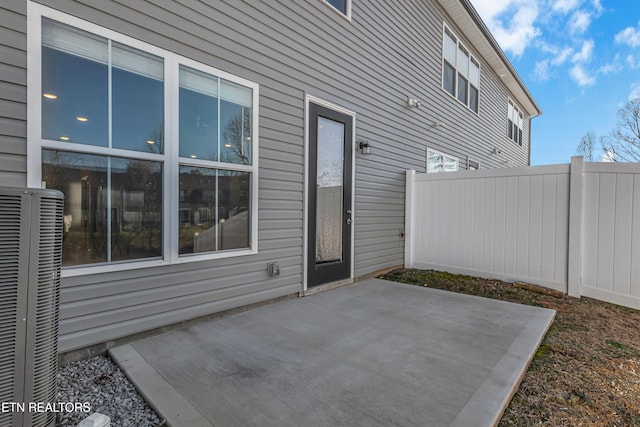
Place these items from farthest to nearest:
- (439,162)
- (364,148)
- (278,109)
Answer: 1. (439,162)
2. (364,148)
3. (278,109)

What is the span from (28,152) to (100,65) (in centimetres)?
80

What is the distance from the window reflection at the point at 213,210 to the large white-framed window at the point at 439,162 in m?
4.78

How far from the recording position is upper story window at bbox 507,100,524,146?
11805 mm

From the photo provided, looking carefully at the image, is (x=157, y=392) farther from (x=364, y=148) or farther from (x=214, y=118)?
(x=364, y=148)

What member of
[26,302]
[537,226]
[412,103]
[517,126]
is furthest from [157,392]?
[517,126]

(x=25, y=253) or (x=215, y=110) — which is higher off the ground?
(x=215, y=110)

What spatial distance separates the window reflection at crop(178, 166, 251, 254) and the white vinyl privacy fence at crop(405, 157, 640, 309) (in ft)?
11.6

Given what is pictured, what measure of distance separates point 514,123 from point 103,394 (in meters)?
14.5

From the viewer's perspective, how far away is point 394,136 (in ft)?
18.6

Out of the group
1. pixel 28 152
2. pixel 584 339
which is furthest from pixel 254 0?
pixel 584 339

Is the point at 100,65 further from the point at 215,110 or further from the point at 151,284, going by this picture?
the point at 151,284

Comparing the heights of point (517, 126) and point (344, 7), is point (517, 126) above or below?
above

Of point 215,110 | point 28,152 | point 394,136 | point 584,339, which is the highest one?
point 394,136

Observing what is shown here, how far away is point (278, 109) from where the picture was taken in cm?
359
